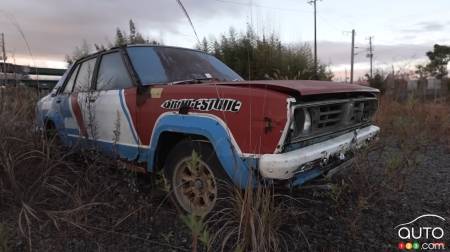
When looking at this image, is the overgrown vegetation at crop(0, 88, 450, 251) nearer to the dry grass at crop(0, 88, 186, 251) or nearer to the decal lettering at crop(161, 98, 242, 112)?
the dry grass at crop(0, 88, 186, 251)

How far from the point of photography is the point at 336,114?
3336 mm

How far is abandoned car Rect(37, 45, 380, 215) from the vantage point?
2.72m

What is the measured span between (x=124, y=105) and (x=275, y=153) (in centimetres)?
178

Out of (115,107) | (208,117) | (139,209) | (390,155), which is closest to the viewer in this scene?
(208,117)

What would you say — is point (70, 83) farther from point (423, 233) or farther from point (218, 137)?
point (423, 233)

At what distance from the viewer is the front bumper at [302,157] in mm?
2627

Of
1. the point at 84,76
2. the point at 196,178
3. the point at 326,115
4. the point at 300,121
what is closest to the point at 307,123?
the point at 300,121

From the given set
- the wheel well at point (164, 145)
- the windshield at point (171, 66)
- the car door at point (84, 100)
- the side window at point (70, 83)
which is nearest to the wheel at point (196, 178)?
the wheel well at point (164, 145)

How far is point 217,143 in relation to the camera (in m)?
2.88

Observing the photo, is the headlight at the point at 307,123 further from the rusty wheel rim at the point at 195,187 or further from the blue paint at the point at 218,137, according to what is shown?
the rusty wheel rim at the point at 195,187

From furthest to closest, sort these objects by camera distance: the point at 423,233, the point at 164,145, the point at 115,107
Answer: the point at 115,107, the point at 164,145, the point at 423,233

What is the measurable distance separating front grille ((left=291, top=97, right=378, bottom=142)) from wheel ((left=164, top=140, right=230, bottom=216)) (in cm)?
64

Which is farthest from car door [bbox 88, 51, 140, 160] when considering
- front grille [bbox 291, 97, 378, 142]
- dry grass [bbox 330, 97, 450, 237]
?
dry grass [bbox 330, 97, 450, 237]

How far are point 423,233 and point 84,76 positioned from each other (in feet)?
13.2
